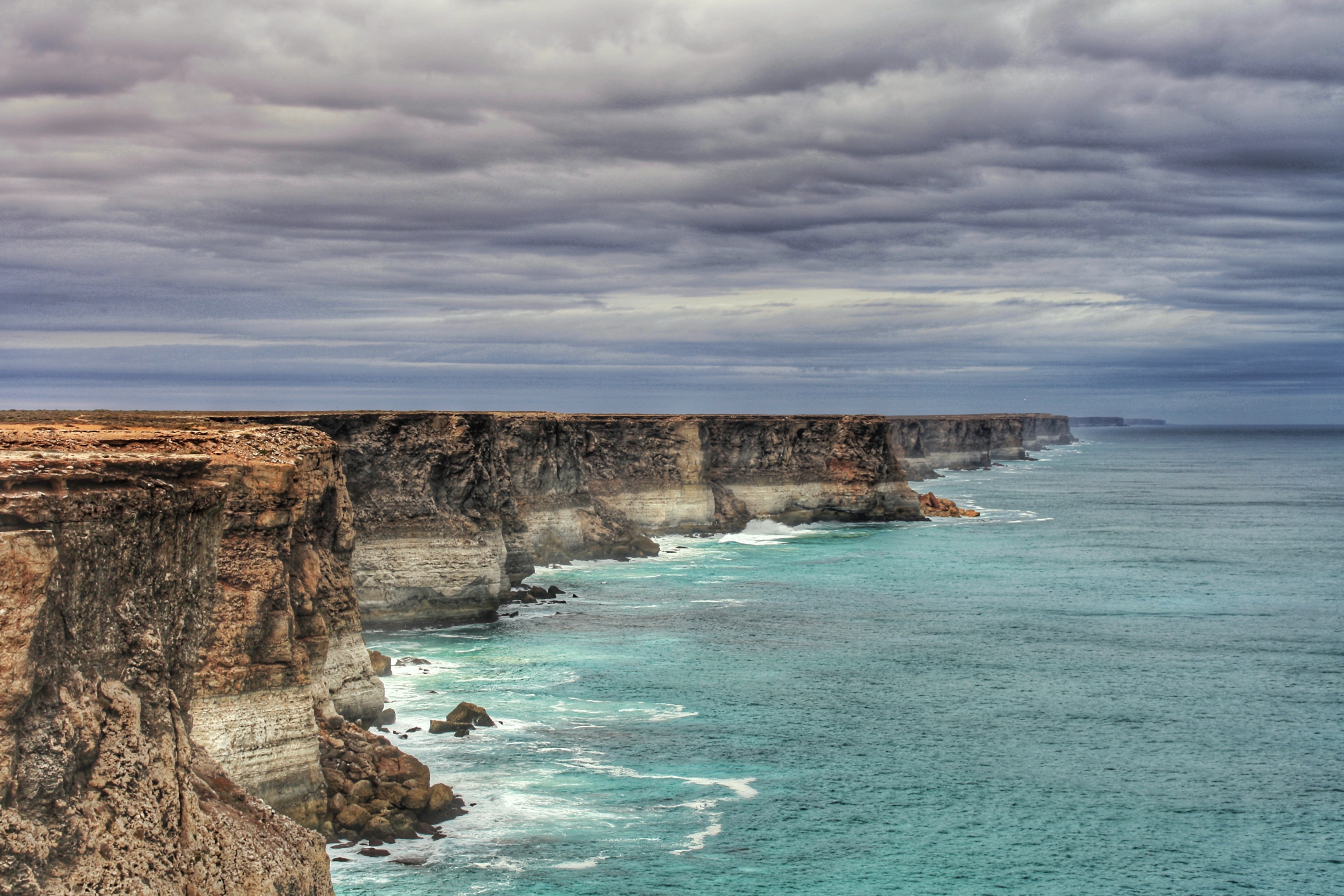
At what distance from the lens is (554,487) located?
69.9m

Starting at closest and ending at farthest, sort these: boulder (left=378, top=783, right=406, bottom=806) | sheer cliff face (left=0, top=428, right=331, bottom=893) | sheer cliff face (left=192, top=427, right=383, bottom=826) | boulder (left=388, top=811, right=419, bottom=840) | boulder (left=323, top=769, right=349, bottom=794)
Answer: sheer cliff face (left=0, top=428, right=331, bottom=893), sheer cliff face (left=192, top=427, right=383, bottom=826), boulder (left=323, top=769, right=349, bottom=794), boulder (left=388, top=811, right=419, bottom=840), boulder (left=378, top=783, right=406, bottom=806)

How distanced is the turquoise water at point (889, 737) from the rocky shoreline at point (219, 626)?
2336mm

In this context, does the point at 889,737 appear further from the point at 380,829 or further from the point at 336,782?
the point at 336,782

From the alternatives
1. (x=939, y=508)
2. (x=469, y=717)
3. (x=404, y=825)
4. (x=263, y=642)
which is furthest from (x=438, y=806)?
(x=939, y=508)

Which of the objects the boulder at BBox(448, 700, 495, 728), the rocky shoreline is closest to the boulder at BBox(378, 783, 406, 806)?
the rocky shoreline

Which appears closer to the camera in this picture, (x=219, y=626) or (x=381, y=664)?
(x=219, y=626)

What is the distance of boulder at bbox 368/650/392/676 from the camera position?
1521 inches

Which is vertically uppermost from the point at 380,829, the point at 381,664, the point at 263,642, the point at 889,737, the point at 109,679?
the point at 109,679

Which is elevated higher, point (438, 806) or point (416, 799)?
point (416, 799)

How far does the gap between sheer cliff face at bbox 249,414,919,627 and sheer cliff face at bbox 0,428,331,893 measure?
29402mm

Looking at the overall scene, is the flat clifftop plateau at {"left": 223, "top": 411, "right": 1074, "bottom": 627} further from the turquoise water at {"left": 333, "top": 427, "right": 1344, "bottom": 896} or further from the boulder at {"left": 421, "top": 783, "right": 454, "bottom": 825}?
the boulder at {"left": 421, "top": 783, "right": 454, "bottom": 825}

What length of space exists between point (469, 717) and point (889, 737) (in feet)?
41.5

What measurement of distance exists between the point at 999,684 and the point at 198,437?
3093cm

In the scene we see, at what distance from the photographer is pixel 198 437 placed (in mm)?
20672
